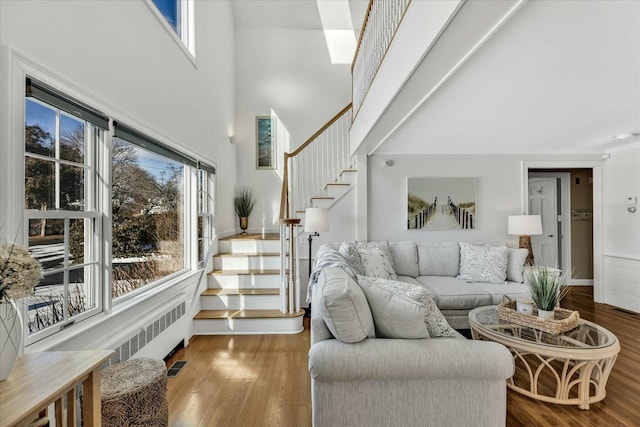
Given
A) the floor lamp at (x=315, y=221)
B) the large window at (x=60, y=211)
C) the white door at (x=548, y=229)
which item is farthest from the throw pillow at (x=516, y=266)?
the large window at (x=60, y=211)

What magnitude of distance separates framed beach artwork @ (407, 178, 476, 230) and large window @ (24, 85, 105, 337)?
4054mm

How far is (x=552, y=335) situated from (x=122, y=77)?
3.71m

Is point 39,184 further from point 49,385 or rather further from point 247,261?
point 247,261

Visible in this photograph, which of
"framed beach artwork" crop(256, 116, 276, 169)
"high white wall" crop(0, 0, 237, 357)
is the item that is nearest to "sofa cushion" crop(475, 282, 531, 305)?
"high white wall" crop(0, 0, 237, 357)

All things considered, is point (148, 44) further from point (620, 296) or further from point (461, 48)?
point (620, 296)

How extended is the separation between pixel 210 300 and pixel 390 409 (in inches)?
107

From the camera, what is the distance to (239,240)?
4398 millimetres

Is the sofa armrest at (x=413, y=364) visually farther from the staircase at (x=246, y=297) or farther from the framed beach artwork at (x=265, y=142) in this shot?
the framed beach artwork at (x=265, y=142)

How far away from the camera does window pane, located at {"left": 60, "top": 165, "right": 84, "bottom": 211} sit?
1.87m

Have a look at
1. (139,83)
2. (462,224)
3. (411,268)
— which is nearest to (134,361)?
(139,83)

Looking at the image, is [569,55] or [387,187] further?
[387,187]

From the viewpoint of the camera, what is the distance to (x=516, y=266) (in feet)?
12.4

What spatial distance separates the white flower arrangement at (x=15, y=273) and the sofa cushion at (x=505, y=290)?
3695mm

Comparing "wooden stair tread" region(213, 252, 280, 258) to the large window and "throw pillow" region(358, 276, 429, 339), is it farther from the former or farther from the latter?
"throw pillow" region(358, 276, 429, 339)
